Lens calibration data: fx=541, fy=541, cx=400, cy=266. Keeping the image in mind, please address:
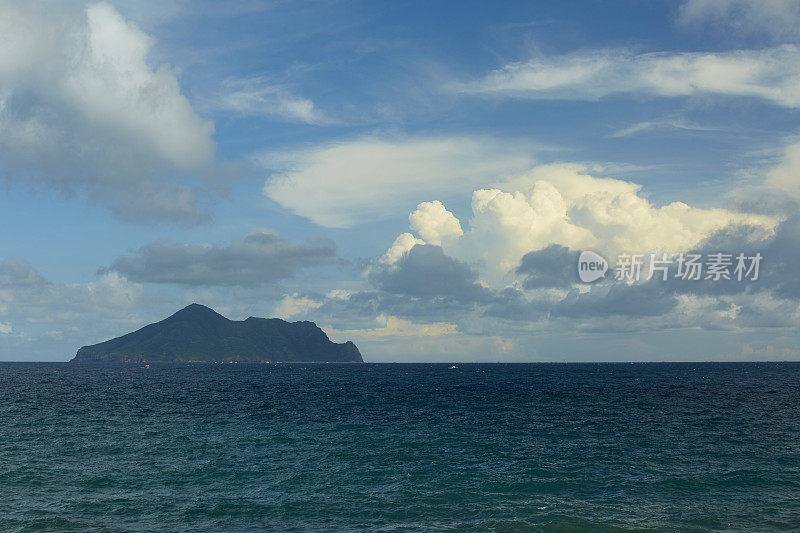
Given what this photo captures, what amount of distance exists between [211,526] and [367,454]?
2374 cm

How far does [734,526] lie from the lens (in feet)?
122

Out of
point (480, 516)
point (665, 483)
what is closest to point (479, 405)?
point (665, 483)

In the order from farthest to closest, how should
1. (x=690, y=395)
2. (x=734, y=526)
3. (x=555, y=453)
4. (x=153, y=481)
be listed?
(x=690, y=395) < (x=555, y=453) < (x=153, y=481) < (x=734, y=526)

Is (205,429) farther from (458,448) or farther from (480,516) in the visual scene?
(480,516)

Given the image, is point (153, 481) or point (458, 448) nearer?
point (153, 481)

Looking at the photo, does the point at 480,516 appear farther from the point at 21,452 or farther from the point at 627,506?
the point at 21,452

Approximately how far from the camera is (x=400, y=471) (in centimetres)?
5169

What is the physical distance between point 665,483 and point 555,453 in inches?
517

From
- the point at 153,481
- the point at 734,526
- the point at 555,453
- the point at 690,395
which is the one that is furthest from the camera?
the point at 690,395

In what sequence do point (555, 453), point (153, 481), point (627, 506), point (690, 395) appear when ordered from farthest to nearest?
1. point (690, 395)
2. point (555, 453)
3. point (153, 481)
4. point (627, 506)

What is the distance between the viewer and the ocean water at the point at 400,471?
39.0 meters

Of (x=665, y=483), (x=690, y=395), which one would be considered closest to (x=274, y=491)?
(x=665, y=483)

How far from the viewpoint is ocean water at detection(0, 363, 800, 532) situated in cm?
3903

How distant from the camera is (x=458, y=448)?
61750 millimetres
